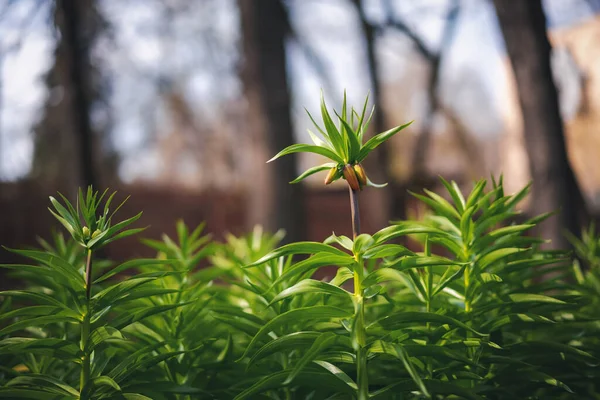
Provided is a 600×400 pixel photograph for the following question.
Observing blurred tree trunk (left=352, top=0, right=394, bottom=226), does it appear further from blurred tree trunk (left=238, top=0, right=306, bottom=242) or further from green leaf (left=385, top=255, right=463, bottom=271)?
green leaf (left=385, top=255, right=463, bottom=271)

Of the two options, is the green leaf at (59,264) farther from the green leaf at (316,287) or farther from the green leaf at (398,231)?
the green leaf at (398,231)

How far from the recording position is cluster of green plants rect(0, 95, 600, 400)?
2.53 ft

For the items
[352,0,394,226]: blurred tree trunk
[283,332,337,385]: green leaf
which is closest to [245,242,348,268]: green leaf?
[283,332,337,385]: green leaf

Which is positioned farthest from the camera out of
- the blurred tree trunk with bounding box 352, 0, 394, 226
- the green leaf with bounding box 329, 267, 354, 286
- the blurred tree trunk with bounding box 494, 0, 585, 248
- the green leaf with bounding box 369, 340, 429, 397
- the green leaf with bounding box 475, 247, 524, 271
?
the blurred tree trunk with bounding box 352, 0, 394, 226

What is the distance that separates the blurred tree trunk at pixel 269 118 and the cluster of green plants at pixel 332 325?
327 centimetres

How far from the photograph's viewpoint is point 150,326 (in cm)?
101

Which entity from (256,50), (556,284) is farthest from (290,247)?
(256,50)

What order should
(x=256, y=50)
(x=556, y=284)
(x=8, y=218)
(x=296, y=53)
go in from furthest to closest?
(x=8, y=218) < (x=296, y=53) < (x=256, y=50) < (x=556, y=284)

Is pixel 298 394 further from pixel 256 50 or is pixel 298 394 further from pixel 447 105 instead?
pixel 447 105

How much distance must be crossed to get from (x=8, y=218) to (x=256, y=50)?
7060 millimetres

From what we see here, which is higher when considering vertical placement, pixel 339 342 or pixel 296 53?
pixel 296 53

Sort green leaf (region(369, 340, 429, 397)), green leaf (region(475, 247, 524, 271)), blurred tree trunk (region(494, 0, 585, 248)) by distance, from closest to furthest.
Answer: green leaf (region(369, 340, 429, 397))
green leaf (region(475, 247, 524, 271))
blurred tree trunk (region(494, 0, 585, 248))

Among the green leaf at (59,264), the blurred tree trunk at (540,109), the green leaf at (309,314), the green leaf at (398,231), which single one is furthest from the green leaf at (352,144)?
the blurred tree trunk at (540,109)

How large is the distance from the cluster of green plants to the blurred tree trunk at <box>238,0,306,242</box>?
129 inches
